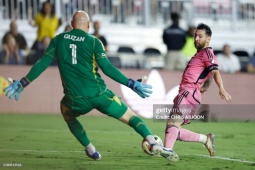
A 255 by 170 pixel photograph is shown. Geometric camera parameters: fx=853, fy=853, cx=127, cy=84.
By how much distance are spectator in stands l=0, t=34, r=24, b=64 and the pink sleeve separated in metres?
11.9

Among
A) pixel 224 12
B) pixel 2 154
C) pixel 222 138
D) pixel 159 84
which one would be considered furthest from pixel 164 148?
pixel 224 12

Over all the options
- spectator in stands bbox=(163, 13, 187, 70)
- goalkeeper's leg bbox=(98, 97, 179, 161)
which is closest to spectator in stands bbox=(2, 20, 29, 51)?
spectator in stands bbox=(163, 13, 187, 70)

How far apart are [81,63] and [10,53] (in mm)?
12030

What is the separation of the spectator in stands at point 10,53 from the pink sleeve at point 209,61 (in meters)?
11.9

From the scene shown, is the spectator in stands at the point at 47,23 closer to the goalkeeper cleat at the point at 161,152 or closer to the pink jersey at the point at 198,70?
the pink jersey at the point at 198,70

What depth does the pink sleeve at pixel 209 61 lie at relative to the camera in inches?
494

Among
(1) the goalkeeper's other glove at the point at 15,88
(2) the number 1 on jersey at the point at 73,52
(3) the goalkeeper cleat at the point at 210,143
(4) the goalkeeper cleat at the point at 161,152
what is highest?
(2) the number 1 on jersey at the point at 73,52

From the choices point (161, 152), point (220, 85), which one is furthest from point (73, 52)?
point (220, 85)

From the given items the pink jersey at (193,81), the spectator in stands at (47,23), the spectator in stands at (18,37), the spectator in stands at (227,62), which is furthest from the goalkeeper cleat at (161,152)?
the spectator in stands at (227,62)

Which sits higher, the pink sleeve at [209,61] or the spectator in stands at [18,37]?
the pink sleeve at [209,61]

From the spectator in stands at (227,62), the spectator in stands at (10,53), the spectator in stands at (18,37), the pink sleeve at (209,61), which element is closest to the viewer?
the pink sleeve at (209,61)

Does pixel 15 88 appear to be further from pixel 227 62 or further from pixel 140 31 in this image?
pixel 140 31

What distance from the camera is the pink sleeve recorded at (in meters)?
12.5

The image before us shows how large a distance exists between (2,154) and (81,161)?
1624mm
